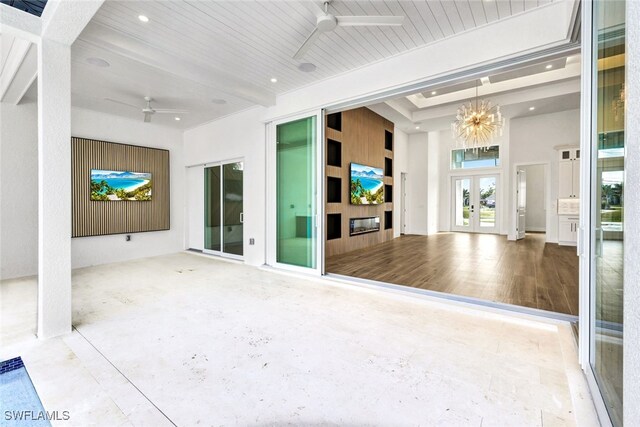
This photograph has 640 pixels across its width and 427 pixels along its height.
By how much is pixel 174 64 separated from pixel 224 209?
3.33 meters

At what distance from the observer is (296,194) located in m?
5.18

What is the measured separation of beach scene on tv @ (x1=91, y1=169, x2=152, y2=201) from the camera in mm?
5809

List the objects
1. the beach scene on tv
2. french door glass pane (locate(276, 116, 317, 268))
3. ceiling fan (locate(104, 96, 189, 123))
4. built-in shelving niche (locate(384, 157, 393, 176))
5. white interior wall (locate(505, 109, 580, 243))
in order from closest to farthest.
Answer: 1. french door glass pane (locate(276, 116, 317, 268))
2. ceiling fan (locate(104, 96, 189, 123))
3. the beach scene on tv
4. white interior wall (locate(505, 109, 580, 243))
5. built-in shelving niche (locate(384, 157, 393, 176))

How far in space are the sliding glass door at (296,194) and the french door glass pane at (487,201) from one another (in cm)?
875

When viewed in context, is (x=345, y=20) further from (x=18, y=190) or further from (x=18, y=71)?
(x=18, y=190)

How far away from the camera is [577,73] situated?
5.98 metres

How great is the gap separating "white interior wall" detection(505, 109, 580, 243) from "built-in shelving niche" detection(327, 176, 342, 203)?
5.93m

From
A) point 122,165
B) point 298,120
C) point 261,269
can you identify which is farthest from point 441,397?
point 122,165

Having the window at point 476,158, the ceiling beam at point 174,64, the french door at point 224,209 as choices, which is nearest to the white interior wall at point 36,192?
the french door at point 224,209

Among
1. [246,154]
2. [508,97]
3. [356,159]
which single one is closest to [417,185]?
[508,97]

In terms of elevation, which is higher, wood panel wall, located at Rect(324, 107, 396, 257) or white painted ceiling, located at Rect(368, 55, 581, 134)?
white painted ceiling, located at Rect(368, 55, 581, 134)

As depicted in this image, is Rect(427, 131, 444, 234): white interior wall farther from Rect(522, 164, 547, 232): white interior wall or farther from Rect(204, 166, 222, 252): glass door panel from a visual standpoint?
Rect(204, 166, 222, 252): glass door panel

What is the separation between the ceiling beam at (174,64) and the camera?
328 centimetres

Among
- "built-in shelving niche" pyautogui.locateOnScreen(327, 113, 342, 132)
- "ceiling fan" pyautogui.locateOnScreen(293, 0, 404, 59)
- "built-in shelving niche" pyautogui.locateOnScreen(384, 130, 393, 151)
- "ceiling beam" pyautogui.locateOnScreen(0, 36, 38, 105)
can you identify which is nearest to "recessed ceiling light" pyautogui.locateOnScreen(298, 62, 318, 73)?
"ceiling fan" pyautogui.locateOnScreen(293, 0, 404, 59)
